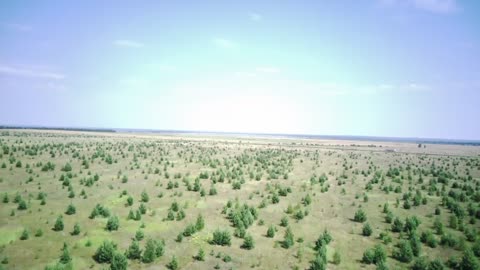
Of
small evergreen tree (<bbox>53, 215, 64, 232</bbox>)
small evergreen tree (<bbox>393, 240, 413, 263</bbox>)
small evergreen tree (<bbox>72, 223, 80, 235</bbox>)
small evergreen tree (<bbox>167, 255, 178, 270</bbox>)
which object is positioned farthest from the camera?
small evergreen tree (<bbox>53, 215, 64, 232</bbox>)

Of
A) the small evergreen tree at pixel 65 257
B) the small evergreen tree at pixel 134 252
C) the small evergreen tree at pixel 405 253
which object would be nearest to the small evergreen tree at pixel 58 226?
the small evergreen tree at pixel 65 257

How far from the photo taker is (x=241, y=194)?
37344mm

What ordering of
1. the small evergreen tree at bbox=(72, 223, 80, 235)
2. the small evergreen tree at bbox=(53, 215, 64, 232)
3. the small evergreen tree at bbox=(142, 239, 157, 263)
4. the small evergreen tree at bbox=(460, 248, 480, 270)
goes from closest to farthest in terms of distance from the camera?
the small evergreen tree at bbox=(142, 239, 157, 263)
the small evergreen tree at bbox=(460, 248, 480, 270)
the small evergreen tree at bbox=(72, 223, 80, 235)
the small evergreen tree at bbox=(53, 215, 64, 232)

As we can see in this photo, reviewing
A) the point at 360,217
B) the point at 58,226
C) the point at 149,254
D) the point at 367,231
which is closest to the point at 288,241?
the point at 367,231

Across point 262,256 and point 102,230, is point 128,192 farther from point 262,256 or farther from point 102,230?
point 262,256

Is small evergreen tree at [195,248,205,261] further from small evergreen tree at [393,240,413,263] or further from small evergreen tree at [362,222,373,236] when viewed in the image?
small evergreen tree at [362,222,373,236]

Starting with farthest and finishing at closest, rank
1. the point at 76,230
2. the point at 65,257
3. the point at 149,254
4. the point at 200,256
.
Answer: the point at 76,230 → the point at 200,256 → the point at 149,254 → the point at 65,257

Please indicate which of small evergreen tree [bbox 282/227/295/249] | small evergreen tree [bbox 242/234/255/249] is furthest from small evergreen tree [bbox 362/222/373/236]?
small evergreen tree [bbox 242/234/255/249]

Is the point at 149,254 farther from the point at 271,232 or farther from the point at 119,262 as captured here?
the point at 271,232

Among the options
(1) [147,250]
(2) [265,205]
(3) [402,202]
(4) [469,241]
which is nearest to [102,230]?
(1) [147,250]

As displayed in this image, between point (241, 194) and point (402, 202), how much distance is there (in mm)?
17825

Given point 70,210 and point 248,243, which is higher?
point 70,210

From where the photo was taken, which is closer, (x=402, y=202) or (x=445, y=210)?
(x=445, y=210)

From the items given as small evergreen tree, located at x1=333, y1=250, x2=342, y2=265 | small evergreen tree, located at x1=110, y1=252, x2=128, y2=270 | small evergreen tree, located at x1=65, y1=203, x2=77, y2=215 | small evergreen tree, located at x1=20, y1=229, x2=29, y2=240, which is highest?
small evergreen tree, located at x1=65, y1=203, x2=77, y2=215
